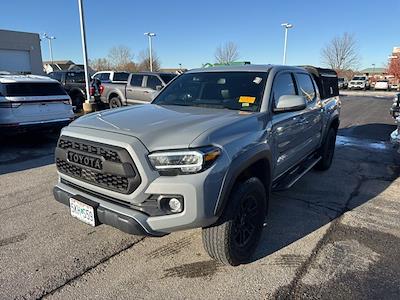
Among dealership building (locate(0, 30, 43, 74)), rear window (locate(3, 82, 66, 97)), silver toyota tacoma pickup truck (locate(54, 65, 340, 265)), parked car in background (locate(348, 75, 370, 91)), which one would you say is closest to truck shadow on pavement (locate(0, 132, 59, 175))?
rear window (locate(3, 82, 66, 97))

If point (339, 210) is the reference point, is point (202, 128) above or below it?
above

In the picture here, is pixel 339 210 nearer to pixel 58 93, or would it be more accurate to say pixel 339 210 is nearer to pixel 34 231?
pixel 34 231

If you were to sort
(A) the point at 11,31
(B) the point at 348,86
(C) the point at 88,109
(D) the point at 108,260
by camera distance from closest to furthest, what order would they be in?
(D) the point at 108,260 < (C) the point at 88,109 < (A) the point at 11,31 < (B) the point at 348,86

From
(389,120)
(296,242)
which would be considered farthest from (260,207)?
(389,120)

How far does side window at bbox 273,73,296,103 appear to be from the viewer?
153 inches

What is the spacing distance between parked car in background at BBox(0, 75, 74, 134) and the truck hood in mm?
4755

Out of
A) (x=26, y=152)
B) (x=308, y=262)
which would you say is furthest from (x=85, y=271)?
(x=26, y=152)

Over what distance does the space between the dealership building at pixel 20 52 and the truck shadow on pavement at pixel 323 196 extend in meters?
31.7

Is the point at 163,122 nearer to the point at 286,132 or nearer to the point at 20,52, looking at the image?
the point at 286,132

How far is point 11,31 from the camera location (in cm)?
3262

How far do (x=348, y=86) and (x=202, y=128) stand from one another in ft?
147

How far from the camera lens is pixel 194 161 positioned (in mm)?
2607

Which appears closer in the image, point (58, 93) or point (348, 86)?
point (58, 93)

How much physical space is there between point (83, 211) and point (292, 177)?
2653 mm
